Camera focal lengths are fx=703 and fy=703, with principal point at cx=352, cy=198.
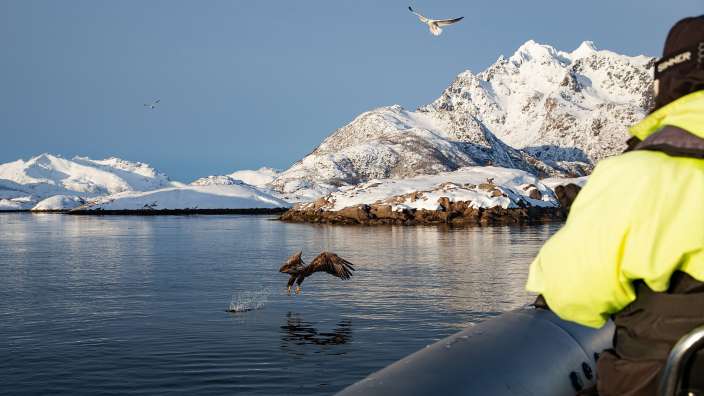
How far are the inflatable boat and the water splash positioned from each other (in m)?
13.6

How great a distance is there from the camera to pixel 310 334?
1608 cm

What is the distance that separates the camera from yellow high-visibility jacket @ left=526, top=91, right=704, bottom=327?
8.99 feet

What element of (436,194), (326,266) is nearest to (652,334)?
(326,266)

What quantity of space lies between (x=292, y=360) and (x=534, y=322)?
306 inches

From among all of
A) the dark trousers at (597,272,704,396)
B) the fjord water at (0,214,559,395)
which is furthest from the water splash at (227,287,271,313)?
the dark trousers at (597,272,704,396)

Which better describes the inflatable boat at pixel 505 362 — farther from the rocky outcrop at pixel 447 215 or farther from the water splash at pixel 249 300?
the rocky outcrop at pixel 447 215

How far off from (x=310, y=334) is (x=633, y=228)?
13.8 m

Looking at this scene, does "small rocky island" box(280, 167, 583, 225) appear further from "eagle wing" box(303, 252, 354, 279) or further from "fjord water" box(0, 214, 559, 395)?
"eagle wing" box(303, 252, 354, 279)

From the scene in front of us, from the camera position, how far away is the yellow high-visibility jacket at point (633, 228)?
2.74 meters

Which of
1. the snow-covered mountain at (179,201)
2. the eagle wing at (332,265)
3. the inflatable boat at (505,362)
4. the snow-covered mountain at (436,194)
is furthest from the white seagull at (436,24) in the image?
the snow-covered mountain at (179,201)

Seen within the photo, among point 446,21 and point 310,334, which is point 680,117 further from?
point 446,21

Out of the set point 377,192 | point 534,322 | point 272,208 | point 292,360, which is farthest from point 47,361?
point 272,208

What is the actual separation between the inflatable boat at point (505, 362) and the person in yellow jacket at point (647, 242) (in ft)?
5.73

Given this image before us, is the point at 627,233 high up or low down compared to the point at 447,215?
down
